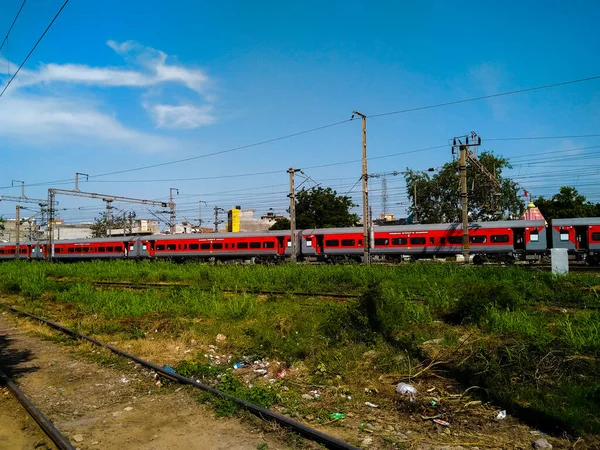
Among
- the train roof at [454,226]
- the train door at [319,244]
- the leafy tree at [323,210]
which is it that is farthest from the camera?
the leafy tree at [323,210]

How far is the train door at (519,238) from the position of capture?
28.4 m

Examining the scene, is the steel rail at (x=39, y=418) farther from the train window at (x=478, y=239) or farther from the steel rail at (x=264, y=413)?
the train window at (x=478, y=239)

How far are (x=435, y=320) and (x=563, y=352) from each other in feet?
14.0

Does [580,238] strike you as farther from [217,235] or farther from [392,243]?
[217,235]

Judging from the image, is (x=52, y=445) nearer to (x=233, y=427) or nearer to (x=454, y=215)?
(x=233, y=427)

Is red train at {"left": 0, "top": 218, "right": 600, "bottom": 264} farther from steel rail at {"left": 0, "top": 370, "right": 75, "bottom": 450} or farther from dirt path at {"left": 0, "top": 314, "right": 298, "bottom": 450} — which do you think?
steel rail at {"left": 0, "top": 370, "right": 75, "bottom": 450}

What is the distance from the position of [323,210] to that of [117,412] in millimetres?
52959

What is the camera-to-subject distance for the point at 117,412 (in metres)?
5.88

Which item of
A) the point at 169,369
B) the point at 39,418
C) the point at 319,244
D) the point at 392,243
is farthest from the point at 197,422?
the point at 319,244

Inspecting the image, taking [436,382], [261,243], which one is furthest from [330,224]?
[436,382]

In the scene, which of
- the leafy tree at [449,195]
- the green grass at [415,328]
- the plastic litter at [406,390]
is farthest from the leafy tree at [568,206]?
the plastic litter at [406,390]

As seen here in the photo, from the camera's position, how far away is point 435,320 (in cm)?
1042

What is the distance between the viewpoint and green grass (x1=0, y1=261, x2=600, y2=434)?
5.75m

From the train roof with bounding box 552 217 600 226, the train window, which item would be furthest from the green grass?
the train roof with bounding box 552 217 600 226
